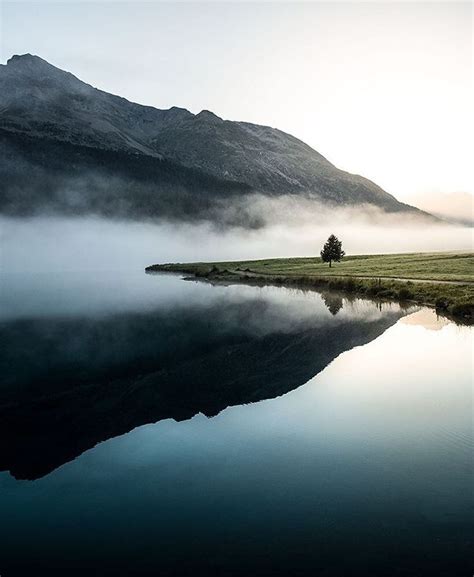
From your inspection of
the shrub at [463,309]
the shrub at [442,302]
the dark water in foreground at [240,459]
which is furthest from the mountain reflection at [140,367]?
the shrub at [463,309]

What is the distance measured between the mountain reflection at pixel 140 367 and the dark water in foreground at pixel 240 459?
0.60 ft

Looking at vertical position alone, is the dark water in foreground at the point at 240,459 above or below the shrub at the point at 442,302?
below

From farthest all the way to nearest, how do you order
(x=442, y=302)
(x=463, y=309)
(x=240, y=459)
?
(x=442, y=302) < (x=463, y=309) < (x=240, y=459)

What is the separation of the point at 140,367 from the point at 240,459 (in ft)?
68.2

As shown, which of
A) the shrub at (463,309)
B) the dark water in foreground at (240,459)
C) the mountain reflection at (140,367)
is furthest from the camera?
the shrub at (463,309)

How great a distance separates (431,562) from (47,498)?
463 inches

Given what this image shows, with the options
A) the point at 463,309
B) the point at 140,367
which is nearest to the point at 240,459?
the point at 140,367

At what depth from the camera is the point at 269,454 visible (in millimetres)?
19078

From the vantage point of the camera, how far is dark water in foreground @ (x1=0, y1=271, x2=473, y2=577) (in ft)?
41.1

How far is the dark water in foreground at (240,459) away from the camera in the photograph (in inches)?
493

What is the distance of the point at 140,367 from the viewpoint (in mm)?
38031

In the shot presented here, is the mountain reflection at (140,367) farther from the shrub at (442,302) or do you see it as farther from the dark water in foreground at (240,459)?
the shrub at (442,302)

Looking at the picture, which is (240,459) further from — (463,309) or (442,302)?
(442,302)

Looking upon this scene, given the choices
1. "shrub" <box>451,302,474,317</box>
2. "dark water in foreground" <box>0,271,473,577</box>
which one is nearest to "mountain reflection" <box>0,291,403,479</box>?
"dark water in foreground" <box>0,271,473,577</box>
